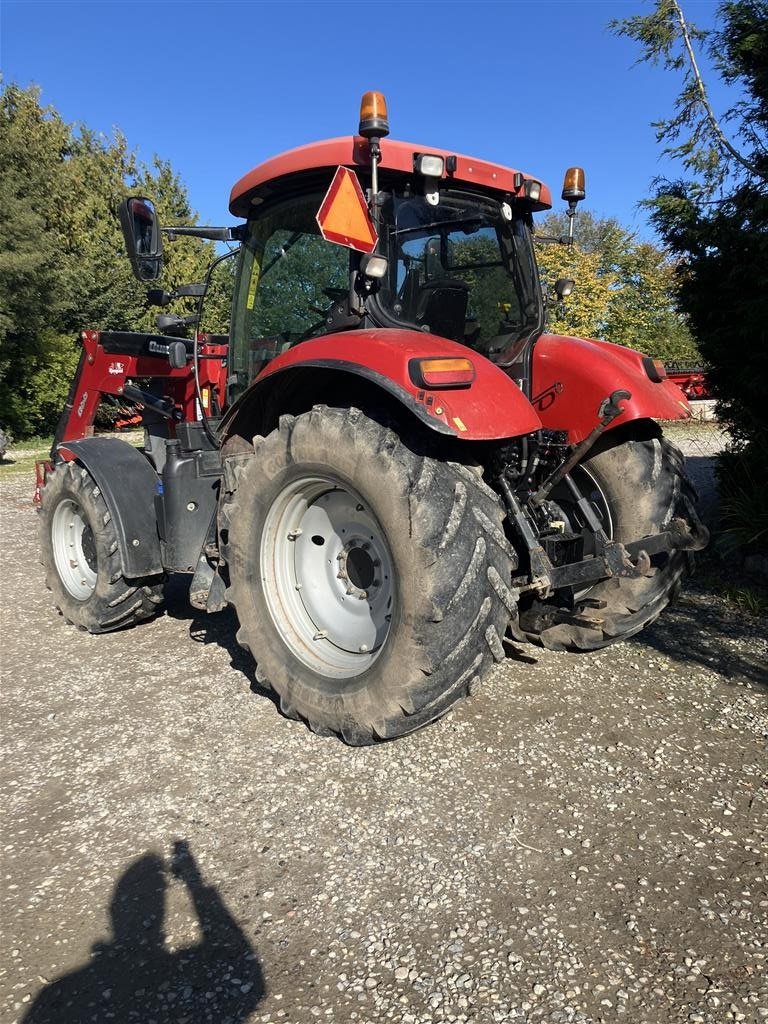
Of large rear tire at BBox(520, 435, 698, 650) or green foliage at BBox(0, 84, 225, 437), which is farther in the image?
green foliage at BBox(0, 84, 225, 437)

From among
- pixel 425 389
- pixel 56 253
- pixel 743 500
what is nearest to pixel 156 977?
pixel 425 389

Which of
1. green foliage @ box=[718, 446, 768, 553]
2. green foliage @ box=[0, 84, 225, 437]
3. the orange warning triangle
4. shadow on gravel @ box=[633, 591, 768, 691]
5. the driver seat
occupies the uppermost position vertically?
green foliage @ box=[0, 84, 225, 437]

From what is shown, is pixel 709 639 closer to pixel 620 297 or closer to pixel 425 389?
pixel 425 389

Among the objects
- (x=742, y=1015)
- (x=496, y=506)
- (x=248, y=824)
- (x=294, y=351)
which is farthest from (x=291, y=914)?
(x=294, y=351)

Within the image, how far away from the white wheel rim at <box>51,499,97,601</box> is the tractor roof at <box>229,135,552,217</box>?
228cm

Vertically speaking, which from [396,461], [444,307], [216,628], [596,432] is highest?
[444,307]

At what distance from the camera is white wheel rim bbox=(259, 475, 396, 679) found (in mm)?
3285

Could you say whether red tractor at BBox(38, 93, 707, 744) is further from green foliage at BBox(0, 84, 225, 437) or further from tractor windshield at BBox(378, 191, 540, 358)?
green foliage at BBox(0, 84, 225, 437)

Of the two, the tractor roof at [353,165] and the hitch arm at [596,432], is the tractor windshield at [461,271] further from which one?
the hitch arm at [596,432]

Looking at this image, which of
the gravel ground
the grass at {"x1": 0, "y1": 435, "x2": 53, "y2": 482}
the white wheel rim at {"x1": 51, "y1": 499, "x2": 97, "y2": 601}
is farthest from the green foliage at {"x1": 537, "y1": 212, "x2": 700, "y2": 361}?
the gravel ground

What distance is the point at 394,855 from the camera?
247cm

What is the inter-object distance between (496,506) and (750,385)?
12.8 feet

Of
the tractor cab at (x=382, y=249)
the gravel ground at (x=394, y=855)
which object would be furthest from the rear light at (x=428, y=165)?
the gravel ground at (x=394, y=855)

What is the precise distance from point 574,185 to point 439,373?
6.55 ft
